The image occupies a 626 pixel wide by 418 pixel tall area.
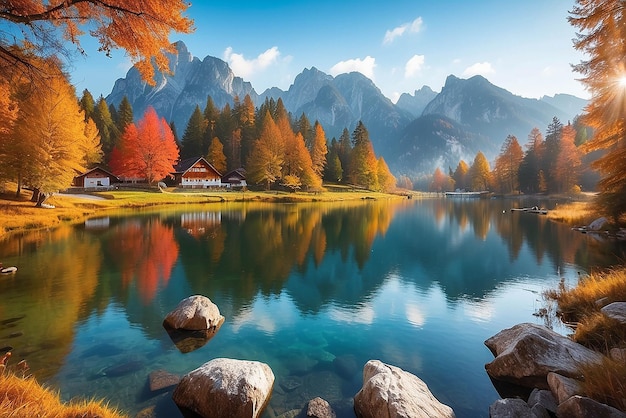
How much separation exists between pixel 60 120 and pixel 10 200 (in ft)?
34.1

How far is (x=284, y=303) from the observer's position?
13695mm

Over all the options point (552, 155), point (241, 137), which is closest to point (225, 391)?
point (241, 137)

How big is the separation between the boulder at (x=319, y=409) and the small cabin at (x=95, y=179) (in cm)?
7570

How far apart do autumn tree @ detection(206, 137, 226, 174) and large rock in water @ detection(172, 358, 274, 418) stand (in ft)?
279

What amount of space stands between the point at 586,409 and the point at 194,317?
9.85 metres

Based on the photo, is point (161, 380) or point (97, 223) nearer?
point (161, 380)

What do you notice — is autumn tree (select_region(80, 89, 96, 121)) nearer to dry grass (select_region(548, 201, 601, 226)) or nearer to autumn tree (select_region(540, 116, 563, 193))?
dry grass (select_region(548, 201, 601, 226))

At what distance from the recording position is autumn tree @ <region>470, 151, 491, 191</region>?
116 meters

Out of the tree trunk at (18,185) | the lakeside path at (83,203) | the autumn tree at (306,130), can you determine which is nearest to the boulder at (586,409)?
the lakeside path at (83,203)

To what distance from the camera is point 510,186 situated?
3952 inches

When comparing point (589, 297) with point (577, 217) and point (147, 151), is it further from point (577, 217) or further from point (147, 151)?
point (147, 151)

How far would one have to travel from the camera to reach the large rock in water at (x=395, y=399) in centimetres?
589

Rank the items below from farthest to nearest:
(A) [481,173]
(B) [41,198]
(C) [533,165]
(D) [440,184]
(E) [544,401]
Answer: (D) [440,184] → (A) [481,173] → (C) [533,165] → (B) [41,198] → (E) [544,401]

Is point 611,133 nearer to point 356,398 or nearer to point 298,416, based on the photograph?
point 356,398
